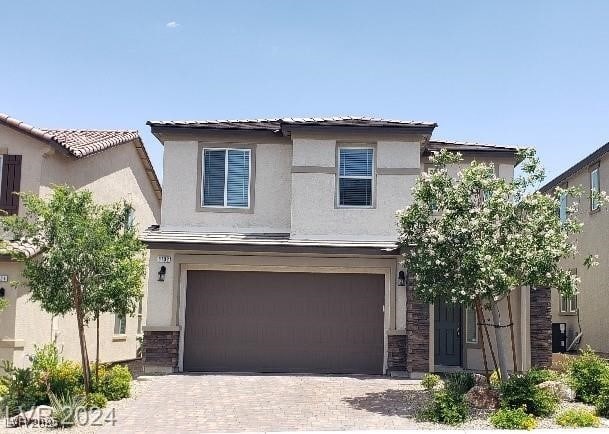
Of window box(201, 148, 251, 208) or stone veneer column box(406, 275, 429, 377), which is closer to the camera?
stone veneer column box(406, 275, 429, 377)

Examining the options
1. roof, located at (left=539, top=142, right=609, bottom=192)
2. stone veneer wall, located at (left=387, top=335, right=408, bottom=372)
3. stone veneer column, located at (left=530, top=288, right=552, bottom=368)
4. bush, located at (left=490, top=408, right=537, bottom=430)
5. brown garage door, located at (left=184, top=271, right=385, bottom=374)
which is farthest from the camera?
roof, located at (left=539, top=142, right=609, bottom=192)

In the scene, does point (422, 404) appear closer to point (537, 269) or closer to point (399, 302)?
point (537, 269)

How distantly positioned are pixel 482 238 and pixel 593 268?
12.2 metres

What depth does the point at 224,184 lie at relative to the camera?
58.1ft

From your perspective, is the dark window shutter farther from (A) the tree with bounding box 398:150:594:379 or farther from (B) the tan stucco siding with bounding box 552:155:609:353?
(B) the tan stucco siding with bounding box 552:155:609:353

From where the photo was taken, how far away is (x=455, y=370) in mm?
17016

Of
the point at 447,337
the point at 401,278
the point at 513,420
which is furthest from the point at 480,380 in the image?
the point at 447,337

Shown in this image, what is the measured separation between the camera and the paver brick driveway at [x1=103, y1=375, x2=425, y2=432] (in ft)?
36.2

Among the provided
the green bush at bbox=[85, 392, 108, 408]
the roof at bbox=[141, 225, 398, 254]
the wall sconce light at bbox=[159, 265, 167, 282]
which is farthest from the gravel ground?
the roof at bbox=[141, 225, 398, 254]

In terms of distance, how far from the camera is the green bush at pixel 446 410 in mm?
11148

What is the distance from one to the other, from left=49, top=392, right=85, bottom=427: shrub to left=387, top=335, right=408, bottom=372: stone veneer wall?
7.29 m

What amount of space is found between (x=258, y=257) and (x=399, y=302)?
3415 millimetres

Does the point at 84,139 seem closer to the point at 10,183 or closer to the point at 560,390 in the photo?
the point at 10,183

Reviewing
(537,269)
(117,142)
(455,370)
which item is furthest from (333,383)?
(117,142)
